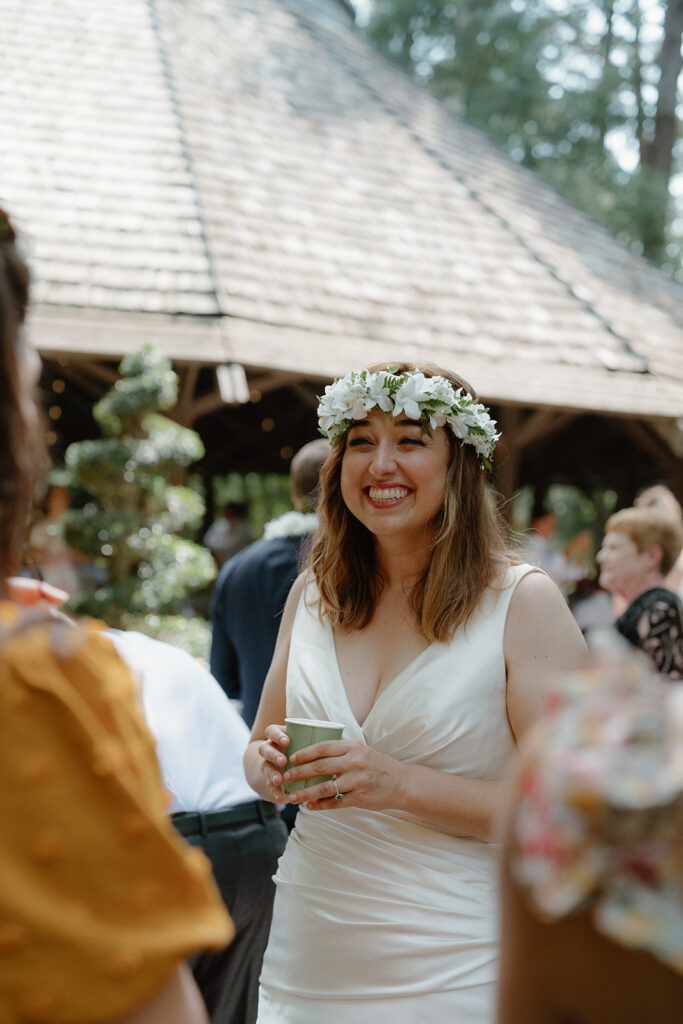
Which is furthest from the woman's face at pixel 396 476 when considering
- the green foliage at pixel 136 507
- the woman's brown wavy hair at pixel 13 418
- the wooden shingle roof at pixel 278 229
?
the wooden shingle roof at pixel 278 229

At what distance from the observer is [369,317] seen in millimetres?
7898

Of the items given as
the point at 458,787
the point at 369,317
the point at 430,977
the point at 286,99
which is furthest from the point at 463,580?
the point at 286,99

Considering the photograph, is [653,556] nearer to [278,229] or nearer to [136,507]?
[136,507]

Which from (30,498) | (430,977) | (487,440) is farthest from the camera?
(487,440)

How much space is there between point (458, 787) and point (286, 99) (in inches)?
386

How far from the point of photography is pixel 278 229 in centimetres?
818

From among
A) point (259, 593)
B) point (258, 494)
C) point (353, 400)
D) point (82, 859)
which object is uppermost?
point (82, 859)

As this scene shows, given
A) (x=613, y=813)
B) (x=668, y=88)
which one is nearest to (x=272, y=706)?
(x=613, y=813)

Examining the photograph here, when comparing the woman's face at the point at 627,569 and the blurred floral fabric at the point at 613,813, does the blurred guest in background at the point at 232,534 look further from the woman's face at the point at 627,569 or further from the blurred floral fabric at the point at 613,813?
the blurred floral fabric at the point at 613,813

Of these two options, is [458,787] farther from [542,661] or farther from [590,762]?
[590,762]

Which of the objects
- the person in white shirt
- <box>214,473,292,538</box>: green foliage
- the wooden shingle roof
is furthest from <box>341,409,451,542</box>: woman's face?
<box>214,473,292,538</box>: green foliage

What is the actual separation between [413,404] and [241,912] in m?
1.54

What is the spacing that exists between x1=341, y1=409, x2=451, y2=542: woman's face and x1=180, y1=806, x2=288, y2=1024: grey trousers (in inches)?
40.0

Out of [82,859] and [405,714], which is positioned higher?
[82,859]
